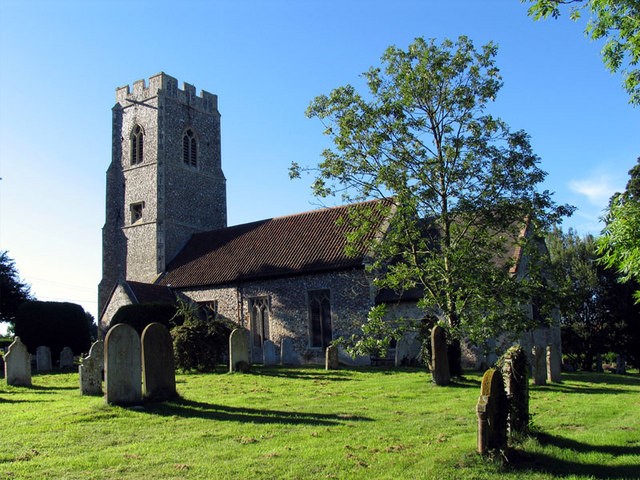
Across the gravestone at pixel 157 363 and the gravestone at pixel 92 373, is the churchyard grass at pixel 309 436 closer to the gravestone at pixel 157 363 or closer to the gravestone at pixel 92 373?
the gravestone at pixel 157 363

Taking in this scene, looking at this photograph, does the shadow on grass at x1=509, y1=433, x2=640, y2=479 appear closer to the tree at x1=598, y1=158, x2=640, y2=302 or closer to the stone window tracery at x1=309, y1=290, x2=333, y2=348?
the tree at x1=598, y1=158, x2=640, y2=302

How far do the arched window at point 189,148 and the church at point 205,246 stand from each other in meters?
0.06

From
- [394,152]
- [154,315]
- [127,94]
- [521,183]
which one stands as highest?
[127,94]

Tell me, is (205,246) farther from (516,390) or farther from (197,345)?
(516,390)

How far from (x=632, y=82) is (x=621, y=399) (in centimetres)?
644

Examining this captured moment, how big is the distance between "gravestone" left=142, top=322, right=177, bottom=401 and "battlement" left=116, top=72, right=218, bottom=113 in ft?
81.3

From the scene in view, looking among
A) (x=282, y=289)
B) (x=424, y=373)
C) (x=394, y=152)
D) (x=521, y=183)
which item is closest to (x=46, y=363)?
(x=282, y=289)

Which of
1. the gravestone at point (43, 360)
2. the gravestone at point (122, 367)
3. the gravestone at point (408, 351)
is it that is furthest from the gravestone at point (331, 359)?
the gravestone at point (43, 360)

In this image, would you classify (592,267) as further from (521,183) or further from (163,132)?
(163,132)

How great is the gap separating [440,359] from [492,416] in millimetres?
7012

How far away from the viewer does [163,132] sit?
32.9 meters

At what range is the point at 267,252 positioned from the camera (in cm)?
2684

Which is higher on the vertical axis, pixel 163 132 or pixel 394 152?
pixel 163 132

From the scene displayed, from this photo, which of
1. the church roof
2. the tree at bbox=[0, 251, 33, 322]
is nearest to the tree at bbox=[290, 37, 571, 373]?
the church roof
